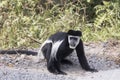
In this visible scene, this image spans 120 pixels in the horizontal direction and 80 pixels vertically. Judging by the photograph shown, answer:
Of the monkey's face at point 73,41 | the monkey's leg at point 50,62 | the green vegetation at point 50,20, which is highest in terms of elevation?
the monkey's face at point 73,41

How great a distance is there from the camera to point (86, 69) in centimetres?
662

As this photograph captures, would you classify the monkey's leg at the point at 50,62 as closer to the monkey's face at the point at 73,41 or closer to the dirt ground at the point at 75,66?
the dirt ground at the point at 75,66

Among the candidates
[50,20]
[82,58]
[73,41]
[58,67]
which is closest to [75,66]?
[82,58]

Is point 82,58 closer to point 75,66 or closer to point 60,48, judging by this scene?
point 75,66

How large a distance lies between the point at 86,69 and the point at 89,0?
176 inches

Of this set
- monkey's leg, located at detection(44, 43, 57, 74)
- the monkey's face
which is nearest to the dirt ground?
monkey's leg, located at detection(44, 43, 57, 74)

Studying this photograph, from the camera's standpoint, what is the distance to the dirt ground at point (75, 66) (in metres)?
6.02

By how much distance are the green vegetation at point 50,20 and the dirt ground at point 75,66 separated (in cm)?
110

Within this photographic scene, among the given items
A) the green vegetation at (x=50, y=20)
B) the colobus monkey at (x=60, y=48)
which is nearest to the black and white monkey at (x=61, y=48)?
the colobus monkey at (x=60, y=48)

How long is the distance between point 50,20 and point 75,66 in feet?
10.5

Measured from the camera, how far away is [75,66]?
22.4 ft

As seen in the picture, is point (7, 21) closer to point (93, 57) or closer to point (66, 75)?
point (93, 57)

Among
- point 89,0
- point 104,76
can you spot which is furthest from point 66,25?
point 104,76

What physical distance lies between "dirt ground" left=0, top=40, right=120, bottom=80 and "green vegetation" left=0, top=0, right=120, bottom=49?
3.60 feet
